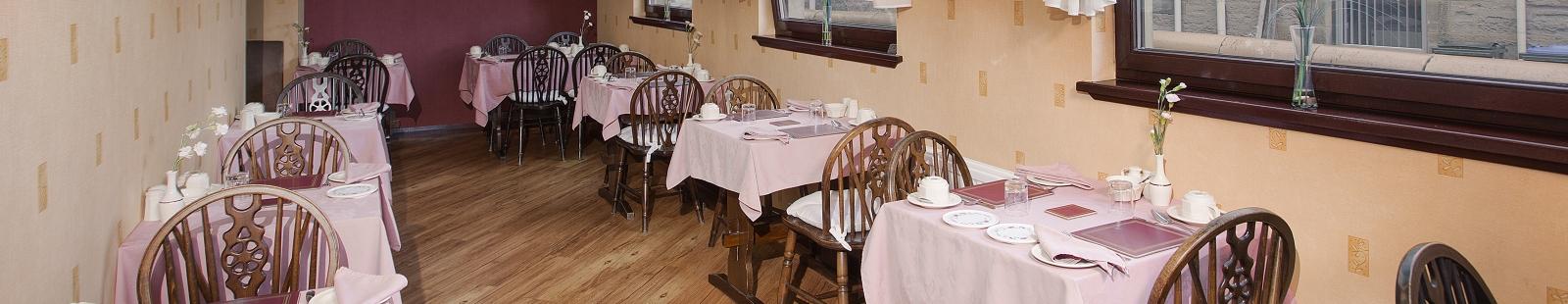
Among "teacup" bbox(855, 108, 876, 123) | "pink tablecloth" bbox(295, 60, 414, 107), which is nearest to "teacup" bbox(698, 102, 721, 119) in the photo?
"teacup" bbox(855, 108, 876, 123)

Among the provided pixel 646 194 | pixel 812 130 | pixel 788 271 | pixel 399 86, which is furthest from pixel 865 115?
pixel 399 86

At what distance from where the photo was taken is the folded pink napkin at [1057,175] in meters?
2.77

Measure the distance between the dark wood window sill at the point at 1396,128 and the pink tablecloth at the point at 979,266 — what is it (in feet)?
1.07

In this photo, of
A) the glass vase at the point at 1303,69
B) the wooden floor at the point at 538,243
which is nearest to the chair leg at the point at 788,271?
the wooden floor at the point at 538,243

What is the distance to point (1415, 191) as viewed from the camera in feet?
7.16

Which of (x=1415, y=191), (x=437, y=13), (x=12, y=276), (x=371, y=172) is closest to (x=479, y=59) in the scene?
(x=437, y=13)

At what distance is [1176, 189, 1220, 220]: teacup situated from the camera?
7.68 ft

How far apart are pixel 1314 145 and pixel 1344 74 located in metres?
0.20

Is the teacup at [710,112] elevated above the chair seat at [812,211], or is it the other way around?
the teacup at [710,112]

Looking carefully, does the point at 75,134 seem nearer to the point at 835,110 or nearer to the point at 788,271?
the point at 788,271

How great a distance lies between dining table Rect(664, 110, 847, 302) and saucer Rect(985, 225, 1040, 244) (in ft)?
4.63

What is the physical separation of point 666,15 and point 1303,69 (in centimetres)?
496

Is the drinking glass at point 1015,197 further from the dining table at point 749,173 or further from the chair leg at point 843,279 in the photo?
the dining table at point 749,173

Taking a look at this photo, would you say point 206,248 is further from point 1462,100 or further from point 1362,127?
point 1462,100
